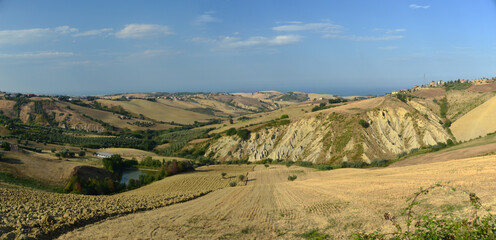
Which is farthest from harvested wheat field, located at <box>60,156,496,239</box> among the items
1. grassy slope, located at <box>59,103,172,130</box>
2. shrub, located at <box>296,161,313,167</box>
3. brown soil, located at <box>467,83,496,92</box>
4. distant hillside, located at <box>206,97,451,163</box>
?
grassy slope, located at <box>59,103,172,130</box>

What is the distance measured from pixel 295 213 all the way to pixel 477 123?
6088 centimetres

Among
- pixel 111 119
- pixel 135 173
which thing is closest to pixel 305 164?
pixel 135 173

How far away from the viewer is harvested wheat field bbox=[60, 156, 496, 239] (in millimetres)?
16219

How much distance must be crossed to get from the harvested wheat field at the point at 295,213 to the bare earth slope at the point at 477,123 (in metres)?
44.4

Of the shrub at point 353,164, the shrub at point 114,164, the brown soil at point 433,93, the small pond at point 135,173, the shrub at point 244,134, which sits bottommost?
the small pond at point 135,173

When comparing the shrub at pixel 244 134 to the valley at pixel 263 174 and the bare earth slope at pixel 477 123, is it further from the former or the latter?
the bare earth slope at pixel 477 123

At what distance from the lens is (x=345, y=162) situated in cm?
5144

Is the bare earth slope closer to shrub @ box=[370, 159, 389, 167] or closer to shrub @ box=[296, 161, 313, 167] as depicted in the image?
shrub @ box=[370, 159, 389, 167]

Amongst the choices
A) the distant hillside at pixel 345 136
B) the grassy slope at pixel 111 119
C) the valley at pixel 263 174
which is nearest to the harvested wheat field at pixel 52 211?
the valley at pixel 263 174

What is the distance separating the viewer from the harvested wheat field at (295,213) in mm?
16219

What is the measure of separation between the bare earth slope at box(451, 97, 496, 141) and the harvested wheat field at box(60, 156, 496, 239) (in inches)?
1749

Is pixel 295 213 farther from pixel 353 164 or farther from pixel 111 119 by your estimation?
pixel 111 119

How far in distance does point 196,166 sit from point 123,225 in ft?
133

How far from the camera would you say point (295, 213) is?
2030 centimetres
